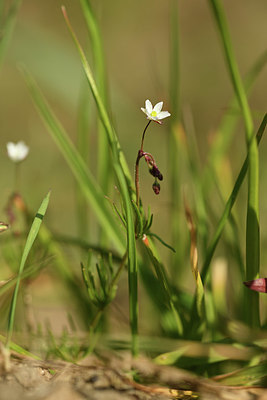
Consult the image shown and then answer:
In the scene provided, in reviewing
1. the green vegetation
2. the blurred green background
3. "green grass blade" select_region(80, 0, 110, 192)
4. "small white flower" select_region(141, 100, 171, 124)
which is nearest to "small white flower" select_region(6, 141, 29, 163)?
the green vegetation

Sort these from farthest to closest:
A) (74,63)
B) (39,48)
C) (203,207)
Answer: (39,48), (74,63), (203,207)

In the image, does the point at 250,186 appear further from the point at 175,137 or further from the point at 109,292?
the point at 175,137

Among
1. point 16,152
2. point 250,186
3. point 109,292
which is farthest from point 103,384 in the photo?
point 16,152

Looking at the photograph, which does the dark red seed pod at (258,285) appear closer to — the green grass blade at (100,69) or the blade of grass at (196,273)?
the blade of grass at (196,273)

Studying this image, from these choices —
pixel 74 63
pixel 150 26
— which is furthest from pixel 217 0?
pixel 150 26

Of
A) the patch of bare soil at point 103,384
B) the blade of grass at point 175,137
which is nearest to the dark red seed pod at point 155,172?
the patch of bare soil at point 103,384

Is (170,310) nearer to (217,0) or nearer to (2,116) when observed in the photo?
(217,0)
